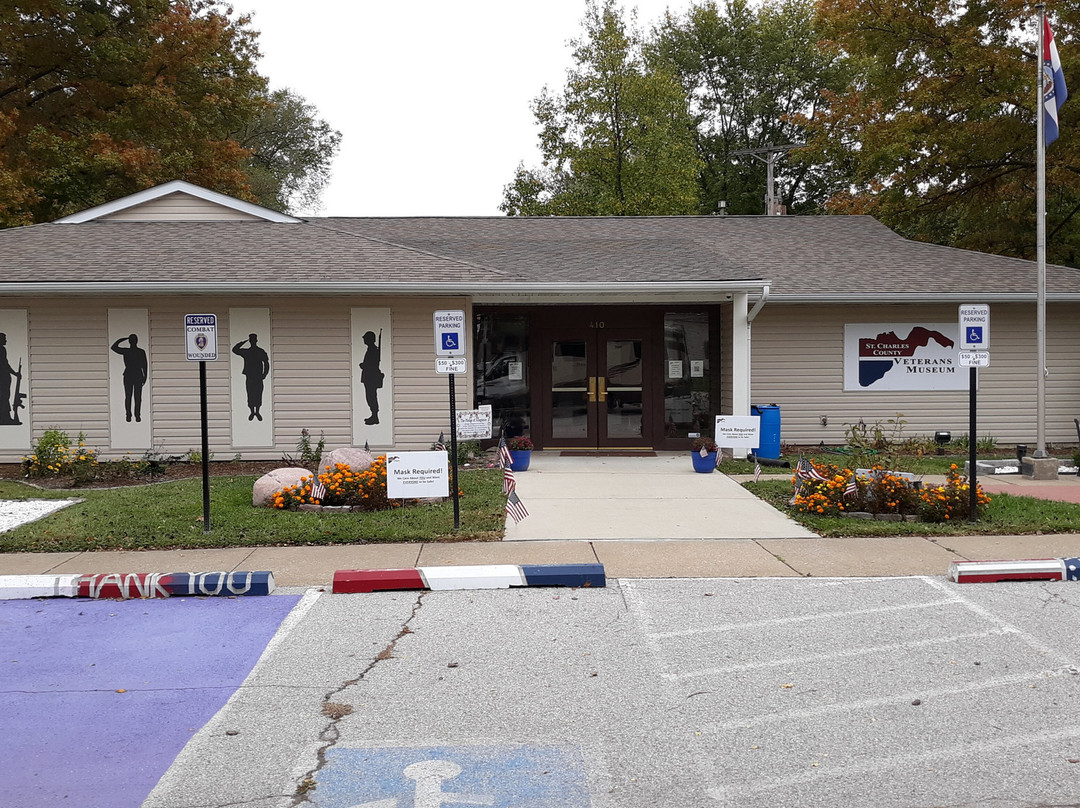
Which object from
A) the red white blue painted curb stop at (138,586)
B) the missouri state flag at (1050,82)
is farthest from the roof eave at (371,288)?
the red white blue painted curb stop at (138,586)

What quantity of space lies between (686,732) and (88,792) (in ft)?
9.22

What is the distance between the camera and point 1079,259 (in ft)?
90.5

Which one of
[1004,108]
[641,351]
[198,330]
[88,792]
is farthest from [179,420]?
[1004,108]

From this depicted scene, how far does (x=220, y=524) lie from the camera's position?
9719mm

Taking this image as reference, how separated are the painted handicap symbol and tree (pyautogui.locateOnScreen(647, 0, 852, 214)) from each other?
42.0m

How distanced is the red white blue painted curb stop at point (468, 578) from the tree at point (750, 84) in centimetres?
3859

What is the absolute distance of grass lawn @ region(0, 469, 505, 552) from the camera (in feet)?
29.7

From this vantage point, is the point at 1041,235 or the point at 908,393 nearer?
the point at 1041,235

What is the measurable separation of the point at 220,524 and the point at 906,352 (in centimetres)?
1265

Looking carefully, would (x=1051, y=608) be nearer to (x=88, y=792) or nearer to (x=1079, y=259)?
(x=88, y=792)

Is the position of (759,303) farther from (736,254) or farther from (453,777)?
(453,777)

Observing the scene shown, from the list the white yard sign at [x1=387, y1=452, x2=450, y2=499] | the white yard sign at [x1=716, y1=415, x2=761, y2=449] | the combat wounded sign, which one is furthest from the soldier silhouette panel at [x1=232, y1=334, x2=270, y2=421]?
the combat wounded sign

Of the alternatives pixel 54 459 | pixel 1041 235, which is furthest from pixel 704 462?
pixel 54 459

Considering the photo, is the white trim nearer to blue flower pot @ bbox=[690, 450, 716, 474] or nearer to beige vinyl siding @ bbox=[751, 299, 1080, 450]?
blue flower pot @ bbox=[690, 450, 716, 474]
